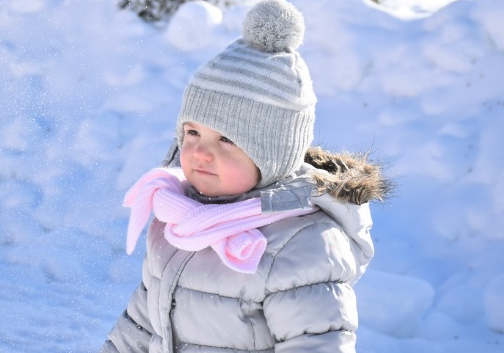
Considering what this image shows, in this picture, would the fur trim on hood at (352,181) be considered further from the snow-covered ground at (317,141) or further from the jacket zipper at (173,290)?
the snow-covered ground at (317,141)

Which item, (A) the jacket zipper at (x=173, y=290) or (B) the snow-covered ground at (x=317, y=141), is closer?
(A) the jacket zipper at (x=173, y=290)

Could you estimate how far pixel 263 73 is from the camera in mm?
2287

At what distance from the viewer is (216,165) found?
7.59ft

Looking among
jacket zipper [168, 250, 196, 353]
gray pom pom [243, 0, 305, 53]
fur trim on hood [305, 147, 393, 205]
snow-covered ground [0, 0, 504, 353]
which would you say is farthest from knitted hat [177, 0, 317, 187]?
snow-covered ground [0, 0, 504, 353]

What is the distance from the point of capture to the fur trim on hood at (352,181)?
2318 mm

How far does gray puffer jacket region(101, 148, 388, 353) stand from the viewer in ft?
7.08

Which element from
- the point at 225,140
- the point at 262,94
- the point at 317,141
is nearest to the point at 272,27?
the point at 262,94

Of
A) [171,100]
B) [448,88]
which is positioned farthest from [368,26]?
[171,100]

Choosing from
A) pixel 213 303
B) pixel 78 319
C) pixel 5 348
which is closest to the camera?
pixel 213 303

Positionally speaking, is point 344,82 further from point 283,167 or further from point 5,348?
point 283,167

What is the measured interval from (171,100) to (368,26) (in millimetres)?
1287

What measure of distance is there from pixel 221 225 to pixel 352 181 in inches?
13.6

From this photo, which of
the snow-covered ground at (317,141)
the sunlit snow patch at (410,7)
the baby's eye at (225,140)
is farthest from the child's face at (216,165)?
the sunlit snow patch at (410,7)

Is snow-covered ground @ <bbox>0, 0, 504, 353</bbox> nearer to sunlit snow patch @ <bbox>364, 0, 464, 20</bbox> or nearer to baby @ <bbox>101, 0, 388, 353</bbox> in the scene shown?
sunlit snow patch @ <bbox>364, 0, 464, 20</bbox>
